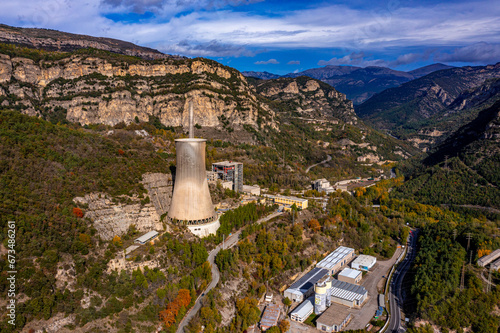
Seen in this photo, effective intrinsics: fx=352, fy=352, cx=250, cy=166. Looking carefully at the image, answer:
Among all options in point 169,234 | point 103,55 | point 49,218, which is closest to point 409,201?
point 169,234

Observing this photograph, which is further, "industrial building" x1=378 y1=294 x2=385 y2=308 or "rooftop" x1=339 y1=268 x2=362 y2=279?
"rooftop" x1=339 y1=268 x2=362 y2=279

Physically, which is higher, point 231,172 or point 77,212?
point 231,172

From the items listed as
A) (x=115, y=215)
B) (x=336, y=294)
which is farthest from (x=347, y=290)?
(x=115, y=215)

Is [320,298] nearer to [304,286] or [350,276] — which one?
[304,286]

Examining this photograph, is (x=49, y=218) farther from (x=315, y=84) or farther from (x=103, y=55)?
(x=315, y=84)

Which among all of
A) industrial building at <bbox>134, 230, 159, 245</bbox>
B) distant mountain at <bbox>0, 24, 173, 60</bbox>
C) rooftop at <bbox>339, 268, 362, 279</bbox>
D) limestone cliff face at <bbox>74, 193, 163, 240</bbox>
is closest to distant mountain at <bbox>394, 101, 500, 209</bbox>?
rooftop at <bbox>339, 268, 362, 279</bbox>

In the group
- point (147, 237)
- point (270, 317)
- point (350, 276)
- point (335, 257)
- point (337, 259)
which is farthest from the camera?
point (335, 257)

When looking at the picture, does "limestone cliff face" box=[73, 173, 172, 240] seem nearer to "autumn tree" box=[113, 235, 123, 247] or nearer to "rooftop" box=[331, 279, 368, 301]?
"autumn tree" box=[113, 235, 123, 247]
